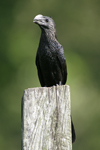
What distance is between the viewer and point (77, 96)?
9.59 metres

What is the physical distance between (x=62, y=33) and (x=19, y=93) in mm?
2202

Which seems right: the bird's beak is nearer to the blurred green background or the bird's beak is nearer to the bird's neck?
the bird's neck

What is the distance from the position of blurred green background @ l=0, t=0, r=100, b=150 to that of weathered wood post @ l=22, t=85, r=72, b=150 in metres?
5.89

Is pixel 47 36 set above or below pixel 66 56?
below

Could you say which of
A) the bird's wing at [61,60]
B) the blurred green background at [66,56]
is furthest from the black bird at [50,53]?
the blurred green background at [66,56]

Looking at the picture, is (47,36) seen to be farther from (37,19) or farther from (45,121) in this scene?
(45,121)

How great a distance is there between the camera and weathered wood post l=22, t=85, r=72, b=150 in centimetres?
302

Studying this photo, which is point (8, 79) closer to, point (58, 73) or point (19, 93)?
point (19, 93)

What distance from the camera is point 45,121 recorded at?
3.05 metres

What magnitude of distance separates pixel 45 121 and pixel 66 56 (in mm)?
7048

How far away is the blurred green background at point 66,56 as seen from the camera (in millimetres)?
9797

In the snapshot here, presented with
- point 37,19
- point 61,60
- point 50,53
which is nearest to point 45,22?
point 37,19

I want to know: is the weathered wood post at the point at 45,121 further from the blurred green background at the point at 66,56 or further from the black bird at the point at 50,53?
the blurred green background at the point at 66,56

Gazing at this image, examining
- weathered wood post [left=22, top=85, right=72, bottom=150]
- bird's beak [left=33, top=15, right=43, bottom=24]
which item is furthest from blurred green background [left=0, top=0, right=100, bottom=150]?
weathered wood post [left=22, top=85, right=72, bottom=150]
